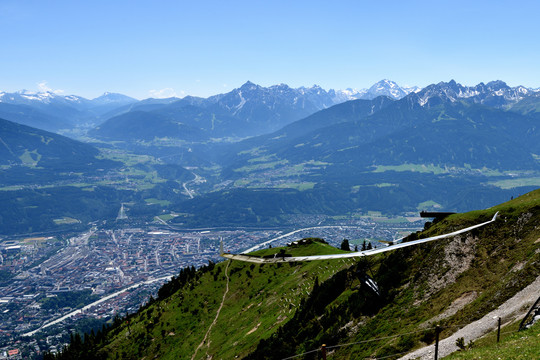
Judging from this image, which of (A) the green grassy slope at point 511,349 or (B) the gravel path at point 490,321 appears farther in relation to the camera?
(B) the gravel path at point 490,321

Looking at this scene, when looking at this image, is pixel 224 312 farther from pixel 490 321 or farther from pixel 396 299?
pixel 490 321

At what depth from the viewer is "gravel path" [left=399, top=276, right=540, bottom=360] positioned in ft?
103

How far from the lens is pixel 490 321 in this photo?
107 ft

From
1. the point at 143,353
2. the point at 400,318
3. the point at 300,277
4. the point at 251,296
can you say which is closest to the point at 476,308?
the point at 400,318

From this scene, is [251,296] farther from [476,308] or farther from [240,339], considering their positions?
[476,308]

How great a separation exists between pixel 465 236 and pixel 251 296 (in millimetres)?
54721

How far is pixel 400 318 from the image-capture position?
1629 inches

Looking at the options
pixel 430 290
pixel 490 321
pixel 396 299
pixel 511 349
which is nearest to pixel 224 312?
pixel 396 299

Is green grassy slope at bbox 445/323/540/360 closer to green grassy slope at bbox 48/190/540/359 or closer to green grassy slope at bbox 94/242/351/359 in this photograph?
green grassy slope at bbox 48/190/540/359

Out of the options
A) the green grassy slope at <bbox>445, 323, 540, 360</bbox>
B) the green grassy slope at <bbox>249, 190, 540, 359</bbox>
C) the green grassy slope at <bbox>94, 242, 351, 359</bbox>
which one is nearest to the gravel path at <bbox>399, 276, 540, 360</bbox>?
the green grassy slope at <bbox>249, 190, 540, 359</bbox>

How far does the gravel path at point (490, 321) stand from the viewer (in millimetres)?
31359

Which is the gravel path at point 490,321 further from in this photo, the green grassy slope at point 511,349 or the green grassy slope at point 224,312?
the green grassy slope at point 224,312

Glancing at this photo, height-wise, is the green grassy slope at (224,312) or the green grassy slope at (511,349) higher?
the green grassy slope at (511,349)

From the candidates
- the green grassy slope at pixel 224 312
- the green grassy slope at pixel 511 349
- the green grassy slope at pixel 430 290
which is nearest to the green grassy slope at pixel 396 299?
the green grassy slope at pixel 430 290
